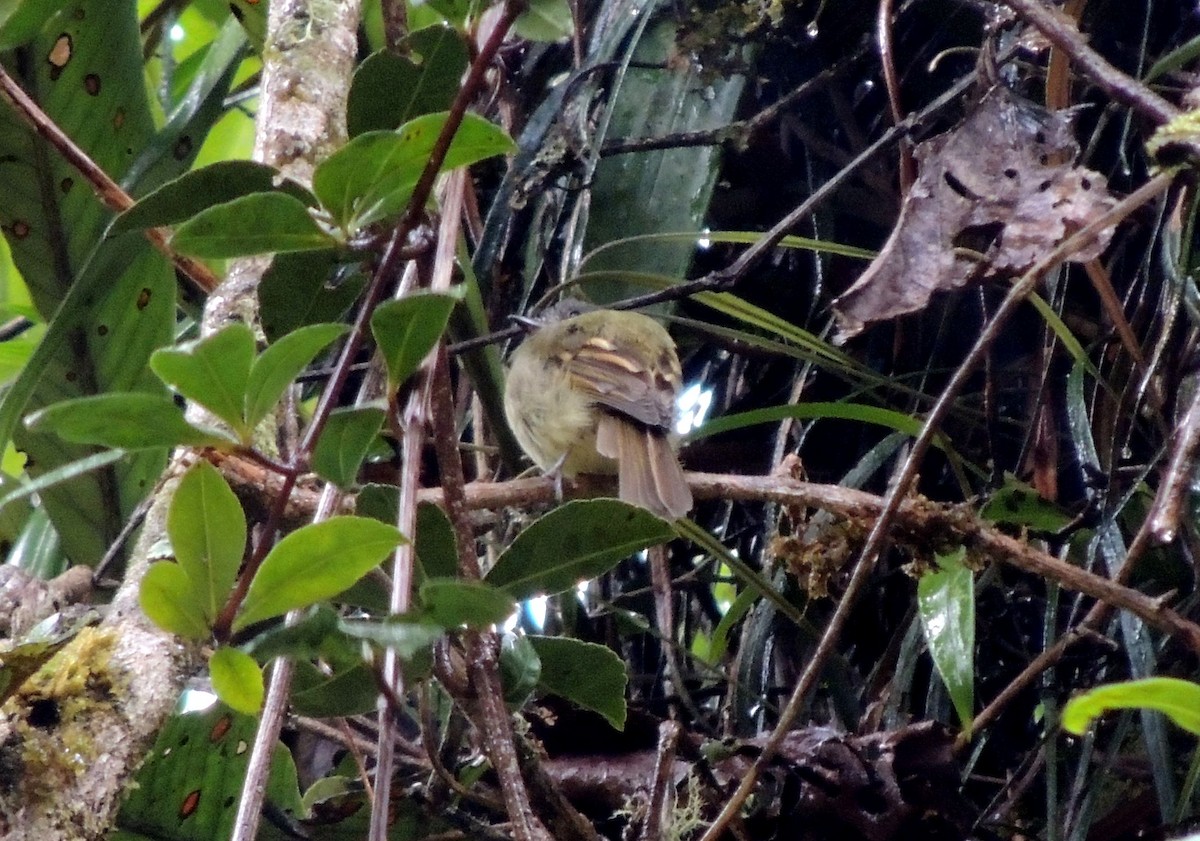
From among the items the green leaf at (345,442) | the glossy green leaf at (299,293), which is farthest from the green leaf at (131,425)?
the glossy green leaf at (299,293)

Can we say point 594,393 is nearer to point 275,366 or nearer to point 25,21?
point 25,21

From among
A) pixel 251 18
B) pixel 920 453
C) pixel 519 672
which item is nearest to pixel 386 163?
pixel 519 672

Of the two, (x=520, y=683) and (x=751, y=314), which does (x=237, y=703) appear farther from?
(x=751, y=314)

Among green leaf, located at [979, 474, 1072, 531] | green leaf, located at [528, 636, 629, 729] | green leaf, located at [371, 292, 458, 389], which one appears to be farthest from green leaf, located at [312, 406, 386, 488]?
green leaf, located at [979, 474, 1072, 531]

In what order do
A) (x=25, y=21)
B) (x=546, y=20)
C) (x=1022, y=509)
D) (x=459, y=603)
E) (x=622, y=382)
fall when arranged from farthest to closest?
(x=622, y=382), (x=25, y=21), (x=1022, y=509), (x=546, y=20), (x=459, y=603)

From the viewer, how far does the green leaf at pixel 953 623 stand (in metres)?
1.81

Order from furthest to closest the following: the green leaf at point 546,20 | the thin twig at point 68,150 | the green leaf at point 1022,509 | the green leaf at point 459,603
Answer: the green leaf at point 1022,509, the thin twig at point 68,150, the green leaf at point 546,20, the green leaf at point 459,603

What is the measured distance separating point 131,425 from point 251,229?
0.25 metres

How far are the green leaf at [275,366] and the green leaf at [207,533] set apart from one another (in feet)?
0.22

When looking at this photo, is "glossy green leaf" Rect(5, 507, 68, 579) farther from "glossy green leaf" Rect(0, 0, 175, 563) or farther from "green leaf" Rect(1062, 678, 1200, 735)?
"green leaf" Rect(1062, 678, 1200, 735)

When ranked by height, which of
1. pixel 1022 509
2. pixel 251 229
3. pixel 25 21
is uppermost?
pixel 25 21

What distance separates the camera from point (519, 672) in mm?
1490

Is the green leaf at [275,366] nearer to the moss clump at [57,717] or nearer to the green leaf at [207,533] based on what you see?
the green leaf at [207,533]

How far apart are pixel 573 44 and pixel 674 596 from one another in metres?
1.15
